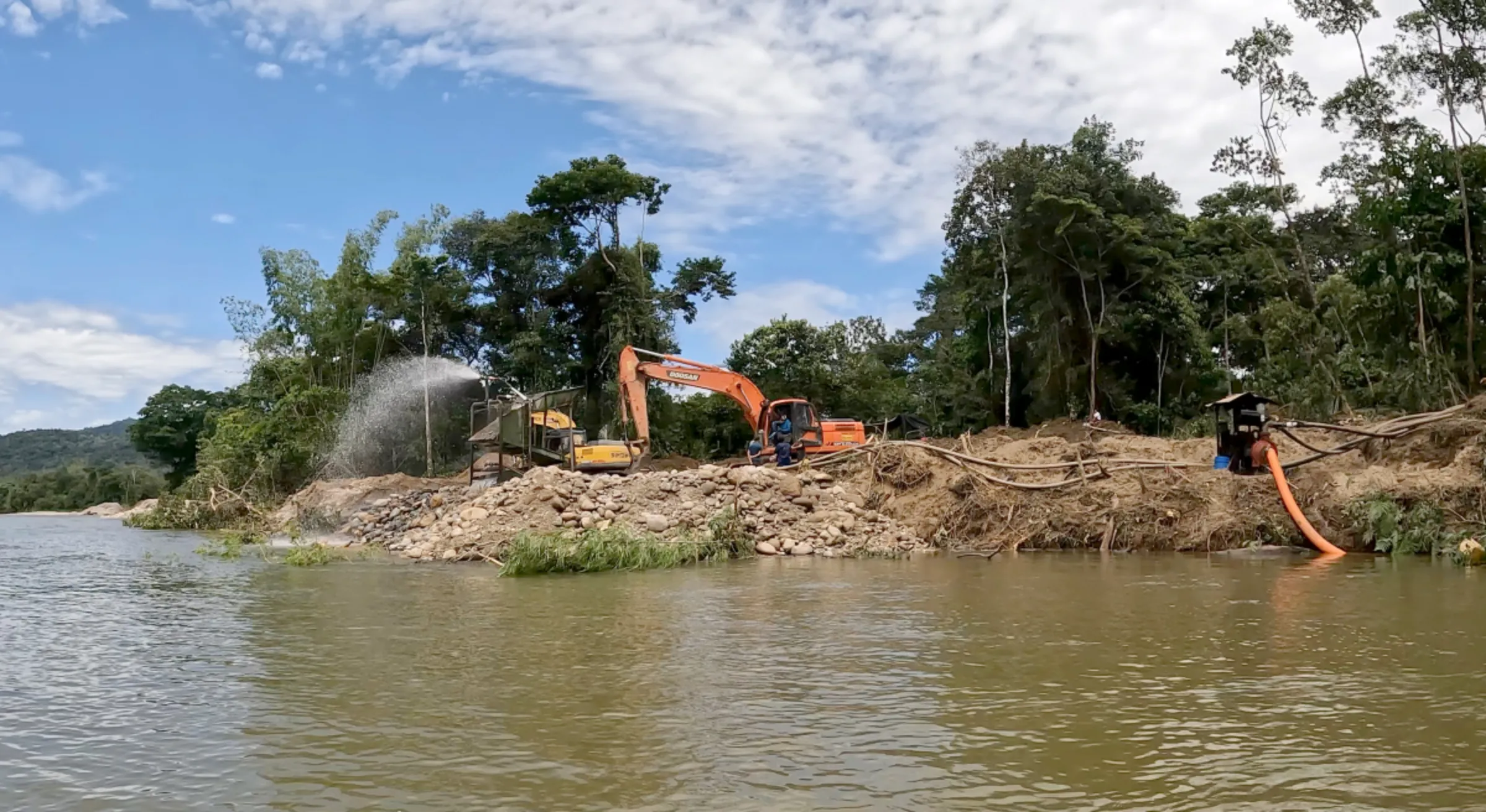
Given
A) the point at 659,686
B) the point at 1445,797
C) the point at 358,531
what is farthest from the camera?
the point at 358,531

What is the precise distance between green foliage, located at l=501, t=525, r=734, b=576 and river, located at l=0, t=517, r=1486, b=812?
2.21 meters

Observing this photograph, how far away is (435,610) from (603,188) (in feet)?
89.3

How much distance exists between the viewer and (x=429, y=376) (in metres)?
34.9

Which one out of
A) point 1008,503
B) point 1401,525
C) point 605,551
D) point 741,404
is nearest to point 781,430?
point 741,404

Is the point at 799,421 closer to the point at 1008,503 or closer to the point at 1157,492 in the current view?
the point at 1008,503

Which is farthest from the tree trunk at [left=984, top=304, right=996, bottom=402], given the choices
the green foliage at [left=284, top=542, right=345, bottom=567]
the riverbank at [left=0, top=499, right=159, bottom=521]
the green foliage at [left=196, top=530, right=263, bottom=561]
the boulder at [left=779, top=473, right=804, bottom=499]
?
the riverbank at [left=0, top=499, right=159, bottom=521]

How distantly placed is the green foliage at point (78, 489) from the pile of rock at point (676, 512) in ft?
152

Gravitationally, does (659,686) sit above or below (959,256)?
below

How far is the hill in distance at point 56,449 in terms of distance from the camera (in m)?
94.9

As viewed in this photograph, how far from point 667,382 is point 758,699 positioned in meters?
16.2

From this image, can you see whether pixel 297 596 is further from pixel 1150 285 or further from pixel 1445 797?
pixel 1150 285

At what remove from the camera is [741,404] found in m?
21.9

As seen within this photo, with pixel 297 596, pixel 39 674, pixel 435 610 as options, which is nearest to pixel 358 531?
pixel 297 596

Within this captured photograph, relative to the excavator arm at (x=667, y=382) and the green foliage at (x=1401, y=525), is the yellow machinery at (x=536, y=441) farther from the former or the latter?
the green foliage at (x=1401, y=525)
